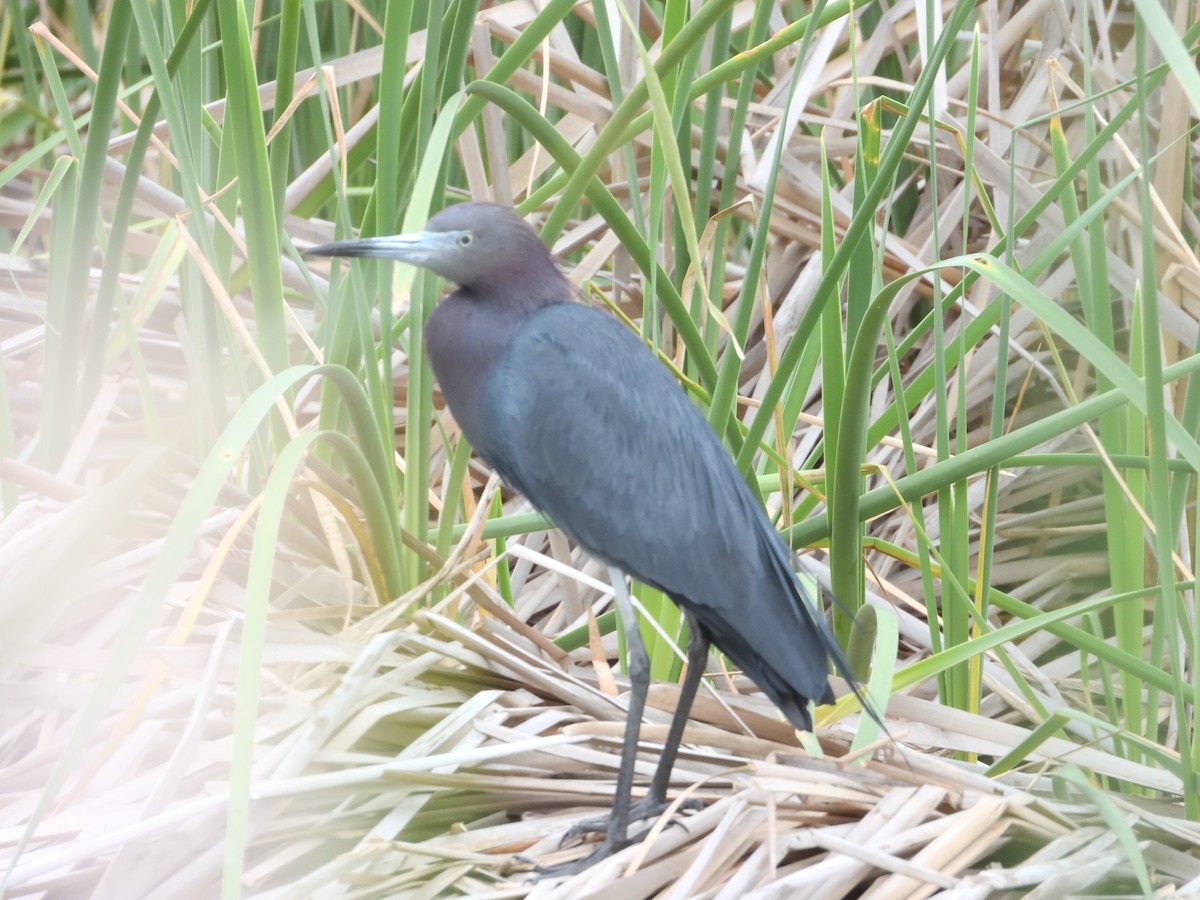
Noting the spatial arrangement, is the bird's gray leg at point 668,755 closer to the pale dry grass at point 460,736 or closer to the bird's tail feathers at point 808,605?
the pale dry grass at point 460,736

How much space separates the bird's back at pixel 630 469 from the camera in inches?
59.0

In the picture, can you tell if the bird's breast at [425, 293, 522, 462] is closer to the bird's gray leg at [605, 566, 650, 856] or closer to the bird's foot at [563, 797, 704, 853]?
the bird's gray leg at [605, 566, 650, 856]

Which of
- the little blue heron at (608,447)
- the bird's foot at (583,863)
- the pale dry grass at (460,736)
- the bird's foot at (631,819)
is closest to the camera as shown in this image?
the pale dry grass at (460,736)

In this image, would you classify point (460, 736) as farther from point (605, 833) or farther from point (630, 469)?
point (630, 469)

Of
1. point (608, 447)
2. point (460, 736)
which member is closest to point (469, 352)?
point (608, 447)

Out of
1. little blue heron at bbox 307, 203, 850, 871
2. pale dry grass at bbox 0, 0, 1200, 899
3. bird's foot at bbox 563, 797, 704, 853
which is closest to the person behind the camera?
pale dry grass at bbox 0, 0, 1200, 899

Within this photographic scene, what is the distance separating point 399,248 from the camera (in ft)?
4.59

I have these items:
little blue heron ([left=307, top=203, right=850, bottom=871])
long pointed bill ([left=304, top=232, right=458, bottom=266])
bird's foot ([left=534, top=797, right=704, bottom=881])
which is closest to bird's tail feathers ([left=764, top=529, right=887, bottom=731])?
little blue heron ([left=307, top=203, right=850, bottom=871])

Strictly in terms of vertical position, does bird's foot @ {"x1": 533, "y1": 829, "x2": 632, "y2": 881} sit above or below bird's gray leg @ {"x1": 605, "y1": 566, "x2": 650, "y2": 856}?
below

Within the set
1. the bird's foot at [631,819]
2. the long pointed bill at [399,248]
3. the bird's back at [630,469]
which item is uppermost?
the long pointed bill at [399,248]

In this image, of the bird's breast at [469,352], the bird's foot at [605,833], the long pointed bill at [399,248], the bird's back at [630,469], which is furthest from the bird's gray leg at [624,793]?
the long pointed bill at [399,248]

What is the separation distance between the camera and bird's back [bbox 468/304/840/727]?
59.0 inches

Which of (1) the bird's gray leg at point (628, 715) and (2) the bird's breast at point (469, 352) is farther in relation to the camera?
(2) the bird's breast at point (469, 352)

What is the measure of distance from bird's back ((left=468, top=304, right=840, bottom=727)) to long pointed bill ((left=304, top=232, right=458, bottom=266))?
16cm
